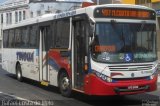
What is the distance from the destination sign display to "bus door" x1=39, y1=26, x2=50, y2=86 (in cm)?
408

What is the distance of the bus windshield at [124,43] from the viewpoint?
12062 mm

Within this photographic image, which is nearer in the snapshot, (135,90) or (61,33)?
(135,90)

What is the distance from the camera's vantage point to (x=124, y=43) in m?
12.3

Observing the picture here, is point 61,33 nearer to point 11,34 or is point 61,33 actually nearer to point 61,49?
point 61,49

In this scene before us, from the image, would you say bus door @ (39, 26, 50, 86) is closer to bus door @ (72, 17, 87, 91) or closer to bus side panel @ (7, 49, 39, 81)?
bus side panel @ (7, 49, 39, 81)

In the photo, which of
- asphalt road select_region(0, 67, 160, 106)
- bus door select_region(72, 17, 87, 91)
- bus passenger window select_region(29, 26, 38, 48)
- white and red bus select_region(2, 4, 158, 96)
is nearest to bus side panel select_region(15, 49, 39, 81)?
bus passenger window select_region(29, 26, 38, 48)

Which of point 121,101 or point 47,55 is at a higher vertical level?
point 47,55

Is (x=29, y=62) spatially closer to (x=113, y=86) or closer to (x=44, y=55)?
(x=44, y=55)

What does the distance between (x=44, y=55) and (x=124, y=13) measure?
4.74m

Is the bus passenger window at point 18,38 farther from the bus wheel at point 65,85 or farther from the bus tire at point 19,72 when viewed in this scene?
the bus wheel at point 65,85

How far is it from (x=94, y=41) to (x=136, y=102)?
2507 mm

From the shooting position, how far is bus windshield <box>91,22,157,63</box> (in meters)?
12.1

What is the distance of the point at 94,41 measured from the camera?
474 inches

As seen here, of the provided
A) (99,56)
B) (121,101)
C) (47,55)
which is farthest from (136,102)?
(47,55)
